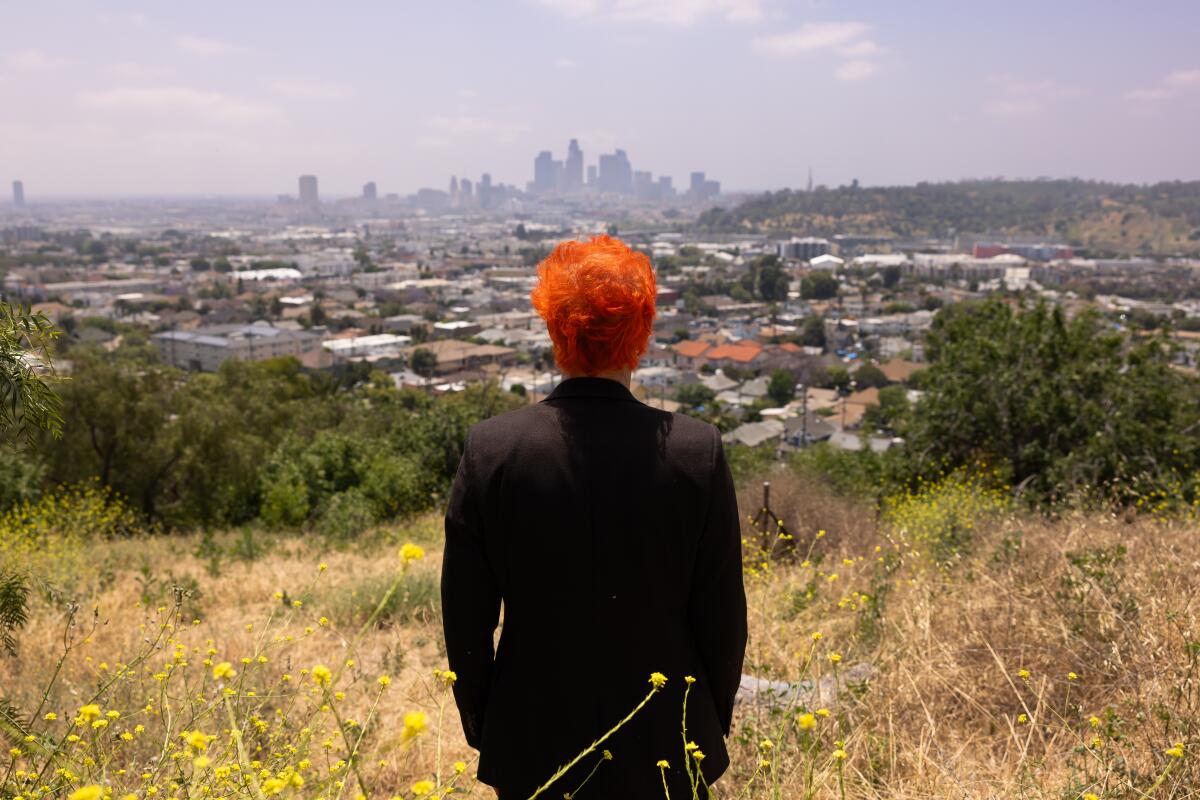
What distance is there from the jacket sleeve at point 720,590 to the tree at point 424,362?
33876 millimetres

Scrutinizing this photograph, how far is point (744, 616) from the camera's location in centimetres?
132

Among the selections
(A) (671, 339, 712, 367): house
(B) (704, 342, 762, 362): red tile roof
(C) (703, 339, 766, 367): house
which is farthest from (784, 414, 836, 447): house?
(A) (671, 339, 712, 367): house

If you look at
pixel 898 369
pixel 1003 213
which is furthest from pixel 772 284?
pixel 1003 213

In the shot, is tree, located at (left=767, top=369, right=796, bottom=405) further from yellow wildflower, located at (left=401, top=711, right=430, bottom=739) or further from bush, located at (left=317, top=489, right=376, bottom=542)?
yellow wildflower, located at (left=401, top=711, right=430, bottom=739)

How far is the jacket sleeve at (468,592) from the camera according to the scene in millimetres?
1228

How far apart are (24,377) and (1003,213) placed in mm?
111404

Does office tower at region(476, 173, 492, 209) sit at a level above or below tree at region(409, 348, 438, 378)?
above

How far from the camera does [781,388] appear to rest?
1243 inches

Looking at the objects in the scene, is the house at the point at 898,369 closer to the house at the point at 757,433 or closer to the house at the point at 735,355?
the house at the point at 735,355

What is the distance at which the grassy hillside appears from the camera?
85.1 meters

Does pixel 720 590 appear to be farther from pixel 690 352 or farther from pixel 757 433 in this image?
pixel 690 352

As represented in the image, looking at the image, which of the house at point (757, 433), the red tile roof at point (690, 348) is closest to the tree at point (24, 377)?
the house at point (757, 433)

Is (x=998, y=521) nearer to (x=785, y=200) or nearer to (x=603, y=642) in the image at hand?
(x=603, y=642)

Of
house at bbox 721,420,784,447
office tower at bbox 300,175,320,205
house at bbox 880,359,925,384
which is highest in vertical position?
office tower at bbox 300,175,320,205
